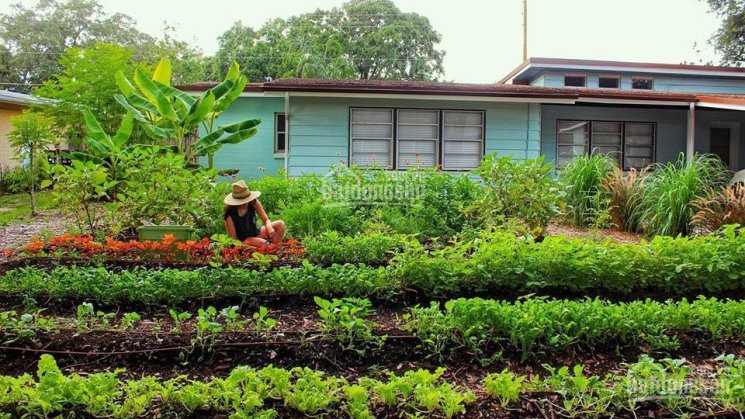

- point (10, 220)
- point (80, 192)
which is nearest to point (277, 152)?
point (10, 220)

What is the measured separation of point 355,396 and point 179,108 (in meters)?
10.9

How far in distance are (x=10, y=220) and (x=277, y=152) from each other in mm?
6417

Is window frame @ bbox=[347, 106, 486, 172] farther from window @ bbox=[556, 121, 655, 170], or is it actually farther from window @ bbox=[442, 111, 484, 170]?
window @ bbox=[556, 121, 655, 170]

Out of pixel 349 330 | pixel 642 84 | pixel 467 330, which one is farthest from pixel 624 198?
pixel 642 84

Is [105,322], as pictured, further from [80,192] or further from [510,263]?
[80,192]

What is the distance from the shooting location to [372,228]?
7770mm

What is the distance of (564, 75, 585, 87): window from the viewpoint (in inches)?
791

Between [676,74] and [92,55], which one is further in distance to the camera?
[676,74]

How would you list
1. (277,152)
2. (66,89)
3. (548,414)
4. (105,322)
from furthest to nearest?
(277,152) < (66,89) < (105,322) < (548,414)

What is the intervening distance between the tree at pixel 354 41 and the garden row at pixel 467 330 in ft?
109

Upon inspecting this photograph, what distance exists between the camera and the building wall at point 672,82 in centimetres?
1994

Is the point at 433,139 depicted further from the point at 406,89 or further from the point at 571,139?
the point at 571,139

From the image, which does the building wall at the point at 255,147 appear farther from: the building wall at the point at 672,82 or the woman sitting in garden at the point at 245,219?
the building wall at the point at 672,82

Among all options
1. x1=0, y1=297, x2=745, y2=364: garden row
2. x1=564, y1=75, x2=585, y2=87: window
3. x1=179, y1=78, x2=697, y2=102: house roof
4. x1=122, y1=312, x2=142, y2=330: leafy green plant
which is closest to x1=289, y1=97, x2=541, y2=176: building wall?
x1=179, y1=78, x2=697, y2=102: house roof
